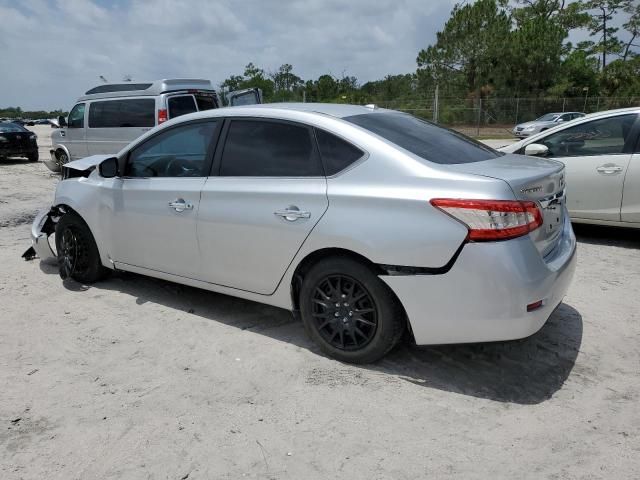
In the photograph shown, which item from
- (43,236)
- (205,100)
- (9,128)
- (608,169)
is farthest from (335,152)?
(9,128)

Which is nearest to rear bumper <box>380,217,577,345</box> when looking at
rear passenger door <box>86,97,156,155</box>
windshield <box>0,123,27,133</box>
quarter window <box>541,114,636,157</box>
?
quarter window <box>541,114,636,157</box>

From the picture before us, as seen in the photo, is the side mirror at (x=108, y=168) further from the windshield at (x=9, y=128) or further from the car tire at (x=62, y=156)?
the windshield at (x=9, y=128)

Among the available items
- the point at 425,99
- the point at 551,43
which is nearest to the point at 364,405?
the point at 425,99

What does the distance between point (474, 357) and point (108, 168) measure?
3.23 meters

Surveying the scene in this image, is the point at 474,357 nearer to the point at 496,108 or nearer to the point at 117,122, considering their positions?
the point at 117,122

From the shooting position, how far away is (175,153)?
14.4ft

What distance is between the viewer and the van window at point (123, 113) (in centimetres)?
1080

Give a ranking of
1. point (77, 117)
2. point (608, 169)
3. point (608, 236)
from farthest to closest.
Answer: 1. point (77, 117)
2. point (608, 236)
3. point (608, 169)

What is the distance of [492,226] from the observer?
290 centimetres

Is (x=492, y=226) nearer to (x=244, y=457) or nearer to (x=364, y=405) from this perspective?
(x=364, y=405)

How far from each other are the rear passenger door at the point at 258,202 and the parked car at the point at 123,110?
7254 millimetres

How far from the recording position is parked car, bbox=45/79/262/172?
10.7 metres

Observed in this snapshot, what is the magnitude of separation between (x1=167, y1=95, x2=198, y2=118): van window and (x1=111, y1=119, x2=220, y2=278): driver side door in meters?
6.46

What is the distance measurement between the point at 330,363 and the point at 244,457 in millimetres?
1041
